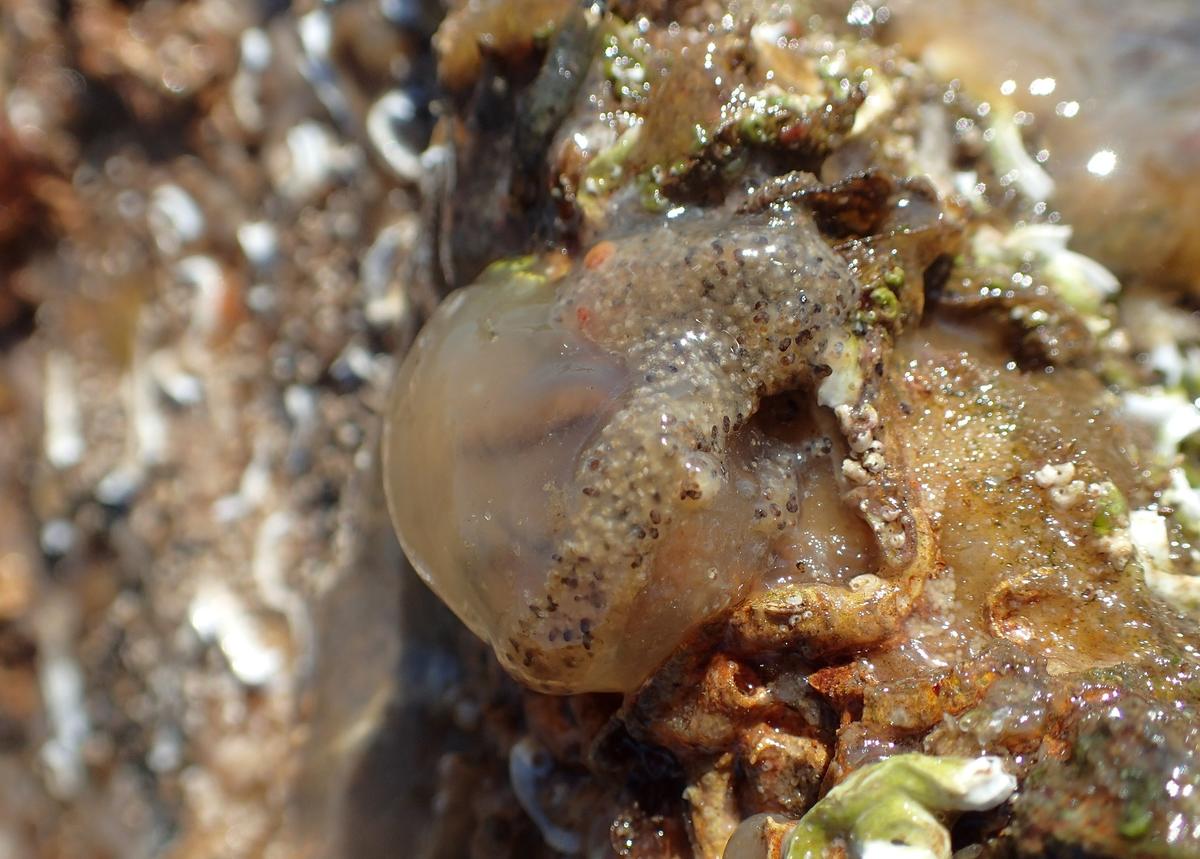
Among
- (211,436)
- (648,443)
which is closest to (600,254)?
(648,443)

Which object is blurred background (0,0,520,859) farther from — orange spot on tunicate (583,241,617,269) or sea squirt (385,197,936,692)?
orange spot on tunicate (583,241,617,269)

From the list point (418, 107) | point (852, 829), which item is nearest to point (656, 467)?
point (852, 829)

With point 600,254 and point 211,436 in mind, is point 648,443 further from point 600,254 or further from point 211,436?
point 211,436

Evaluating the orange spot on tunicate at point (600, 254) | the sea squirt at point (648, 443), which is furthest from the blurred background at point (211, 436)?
the orange spot on tunicate at point (600, 254)

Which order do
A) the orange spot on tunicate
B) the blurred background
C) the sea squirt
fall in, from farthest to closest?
the blurred background → the orange spot on tunicate → the sea squirt

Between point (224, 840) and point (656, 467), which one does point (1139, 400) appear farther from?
point (224, 840)

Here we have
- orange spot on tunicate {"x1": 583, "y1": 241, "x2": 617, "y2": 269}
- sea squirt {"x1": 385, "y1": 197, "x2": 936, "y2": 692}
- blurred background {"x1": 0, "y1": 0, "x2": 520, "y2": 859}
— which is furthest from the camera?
blurred background {"x1": 0, "y1": 0, "x2": 520, "y2": 859}

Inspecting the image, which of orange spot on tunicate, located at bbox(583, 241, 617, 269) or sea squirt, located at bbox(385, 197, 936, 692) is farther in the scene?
orange spot on tunicate, located at bbox(583, 241, 617, 269)

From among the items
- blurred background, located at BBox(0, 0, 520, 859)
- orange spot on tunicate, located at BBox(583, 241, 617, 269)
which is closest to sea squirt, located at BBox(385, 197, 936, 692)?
orange spot on tunicate, located at BBox(583, 241, 617, 269)
